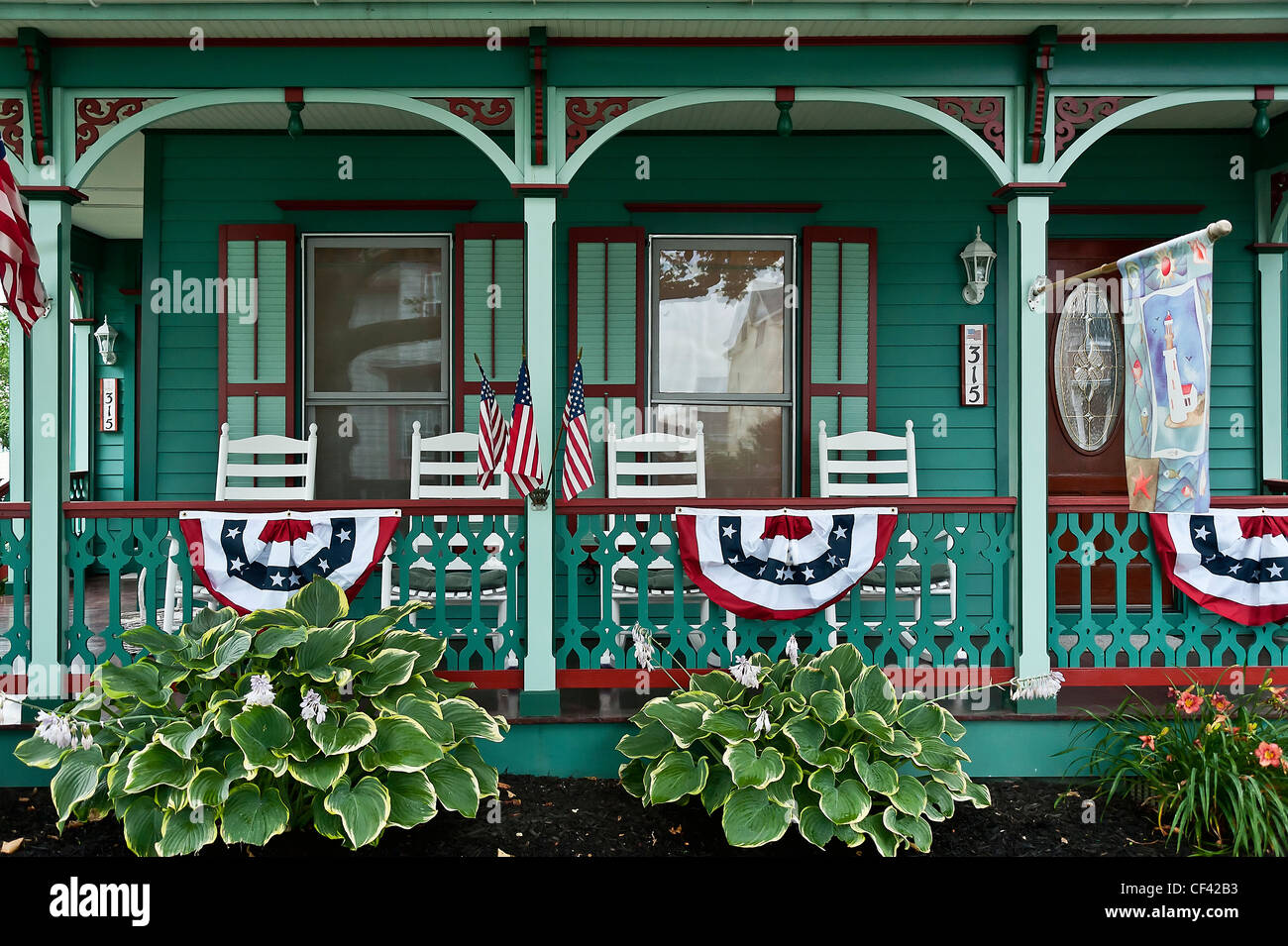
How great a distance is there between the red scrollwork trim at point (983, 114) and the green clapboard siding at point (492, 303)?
2492mm

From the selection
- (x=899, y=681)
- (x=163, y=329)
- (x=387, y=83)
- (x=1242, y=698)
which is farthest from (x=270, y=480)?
(x=1242, y=698)

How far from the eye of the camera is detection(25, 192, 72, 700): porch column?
3834mm

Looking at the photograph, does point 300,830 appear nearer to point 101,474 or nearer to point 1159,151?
point 1159,151

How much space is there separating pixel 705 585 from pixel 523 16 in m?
2.55

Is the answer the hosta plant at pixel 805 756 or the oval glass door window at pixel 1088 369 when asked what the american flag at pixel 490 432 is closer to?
the hosta plant at pixel 805 756

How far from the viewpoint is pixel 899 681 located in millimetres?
3953

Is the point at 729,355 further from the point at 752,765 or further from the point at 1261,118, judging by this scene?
the point at 752,765

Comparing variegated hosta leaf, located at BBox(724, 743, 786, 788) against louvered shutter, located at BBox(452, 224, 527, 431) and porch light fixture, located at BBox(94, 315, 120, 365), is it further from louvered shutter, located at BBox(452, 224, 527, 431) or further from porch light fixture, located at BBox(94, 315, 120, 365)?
porch light fixture, located at BBox(94, 315, 120, 365)

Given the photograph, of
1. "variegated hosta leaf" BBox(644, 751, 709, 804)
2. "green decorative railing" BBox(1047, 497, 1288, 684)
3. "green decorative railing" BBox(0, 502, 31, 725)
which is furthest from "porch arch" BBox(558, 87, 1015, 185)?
"green decorative railing" BBox(0, 502, 31, 725)

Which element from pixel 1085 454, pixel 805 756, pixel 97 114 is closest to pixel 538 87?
pixel 97 114

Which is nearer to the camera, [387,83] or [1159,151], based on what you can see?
[387,83]

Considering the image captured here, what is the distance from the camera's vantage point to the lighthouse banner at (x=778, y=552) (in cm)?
395

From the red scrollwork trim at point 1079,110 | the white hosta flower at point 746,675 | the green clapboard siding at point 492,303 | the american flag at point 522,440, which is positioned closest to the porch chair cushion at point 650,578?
the american flag at point 522,440

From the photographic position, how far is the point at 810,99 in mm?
4008
